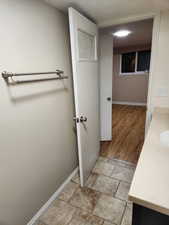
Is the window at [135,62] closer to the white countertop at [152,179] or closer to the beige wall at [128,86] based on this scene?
the beige wall at [128,86]

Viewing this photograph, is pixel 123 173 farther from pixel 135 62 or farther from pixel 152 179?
pixel 135 62

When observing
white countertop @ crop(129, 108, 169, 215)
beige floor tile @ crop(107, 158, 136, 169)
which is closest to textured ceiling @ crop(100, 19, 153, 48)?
white countertop @ crop(129, 108, 169, 215)

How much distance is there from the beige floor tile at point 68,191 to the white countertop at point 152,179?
1.20 m

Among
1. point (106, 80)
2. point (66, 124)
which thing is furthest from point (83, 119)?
point (106, 80)

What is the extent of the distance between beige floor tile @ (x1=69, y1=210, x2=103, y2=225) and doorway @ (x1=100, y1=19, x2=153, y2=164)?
4.06ft

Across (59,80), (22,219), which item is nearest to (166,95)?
(59,80)

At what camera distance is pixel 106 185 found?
1.88 m

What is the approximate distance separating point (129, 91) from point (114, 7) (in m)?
4.60

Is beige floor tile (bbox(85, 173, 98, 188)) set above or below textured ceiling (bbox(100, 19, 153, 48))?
below

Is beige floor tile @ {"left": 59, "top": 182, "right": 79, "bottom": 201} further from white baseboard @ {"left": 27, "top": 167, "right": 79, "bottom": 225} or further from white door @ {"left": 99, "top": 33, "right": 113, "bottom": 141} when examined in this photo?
white door @ {"left": 99, "top": 33, "right": 113, "bottom": 141}

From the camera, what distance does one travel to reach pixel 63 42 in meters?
1.63

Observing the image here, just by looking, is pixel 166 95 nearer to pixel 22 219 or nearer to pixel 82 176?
pixel 82 176

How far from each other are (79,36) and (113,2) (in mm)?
442

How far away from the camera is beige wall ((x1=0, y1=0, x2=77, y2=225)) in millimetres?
1067
